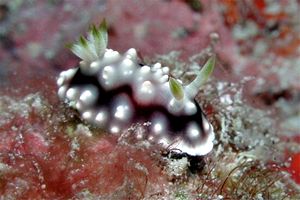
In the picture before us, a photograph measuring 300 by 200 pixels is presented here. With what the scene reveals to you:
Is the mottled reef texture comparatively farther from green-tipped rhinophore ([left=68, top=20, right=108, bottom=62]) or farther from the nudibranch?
green-tipped rhinophore ([left=68, top=20, right=108, bottom=62])

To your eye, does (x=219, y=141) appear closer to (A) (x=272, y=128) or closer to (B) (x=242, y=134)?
(B) (x=242, y=134)

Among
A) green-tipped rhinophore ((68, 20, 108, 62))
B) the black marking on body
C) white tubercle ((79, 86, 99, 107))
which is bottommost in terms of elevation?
the black marking on body

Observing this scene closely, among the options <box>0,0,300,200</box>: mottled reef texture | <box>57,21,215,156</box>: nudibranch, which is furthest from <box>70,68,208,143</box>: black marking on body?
<box>0,0,300,200</box>: mottled reef texture

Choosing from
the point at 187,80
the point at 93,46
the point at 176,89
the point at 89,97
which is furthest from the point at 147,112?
the point at 187,80

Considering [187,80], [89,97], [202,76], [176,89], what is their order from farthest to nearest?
[187,80], [89,97], [202,76], [176,89]

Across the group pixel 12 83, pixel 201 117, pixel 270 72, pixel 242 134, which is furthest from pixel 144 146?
pixel 270 72

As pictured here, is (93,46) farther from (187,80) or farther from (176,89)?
(187,80)

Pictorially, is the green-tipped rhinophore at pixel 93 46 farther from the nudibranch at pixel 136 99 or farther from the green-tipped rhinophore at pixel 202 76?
the green-tipped rhinophore at pixel 202 76

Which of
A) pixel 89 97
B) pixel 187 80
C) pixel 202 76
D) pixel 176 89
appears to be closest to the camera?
pixel 176 89

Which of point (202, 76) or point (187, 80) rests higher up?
point (187, 80)
